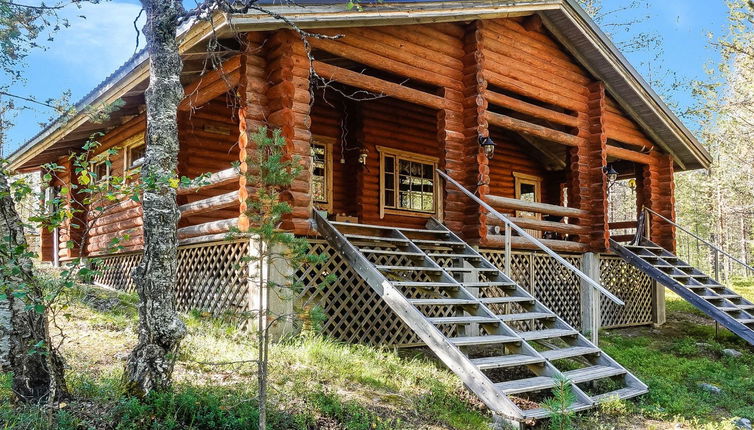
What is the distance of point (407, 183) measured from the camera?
12.3 meters

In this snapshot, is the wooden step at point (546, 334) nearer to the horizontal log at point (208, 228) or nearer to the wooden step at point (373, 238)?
the wooden step at point (373, 238)

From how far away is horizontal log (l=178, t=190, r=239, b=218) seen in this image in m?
7.42

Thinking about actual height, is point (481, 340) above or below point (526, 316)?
below

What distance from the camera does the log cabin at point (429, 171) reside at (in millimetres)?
6633

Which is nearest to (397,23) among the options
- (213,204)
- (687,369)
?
(213,204)

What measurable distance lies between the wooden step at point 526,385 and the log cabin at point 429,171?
0.03 m

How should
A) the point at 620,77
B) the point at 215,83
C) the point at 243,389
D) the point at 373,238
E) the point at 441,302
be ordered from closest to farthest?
the point at 243,389
the point at 441,302
the point at 373,238
the point at 215,83
the point at 620,77

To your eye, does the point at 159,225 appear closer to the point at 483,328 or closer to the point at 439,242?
the point at 483,328

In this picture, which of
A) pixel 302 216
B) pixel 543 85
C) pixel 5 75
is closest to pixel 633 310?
pixel 543 85

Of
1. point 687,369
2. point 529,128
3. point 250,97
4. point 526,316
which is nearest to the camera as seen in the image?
point 526,316

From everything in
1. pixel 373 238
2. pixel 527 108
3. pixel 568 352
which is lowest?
pixel 568 352

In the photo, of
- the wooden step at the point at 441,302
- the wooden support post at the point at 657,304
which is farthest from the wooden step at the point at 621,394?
the wooden support post at the point at 657,304

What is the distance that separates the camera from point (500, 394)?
498 centimetres

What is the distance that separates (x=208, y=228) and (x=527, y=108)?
5.82 meters
